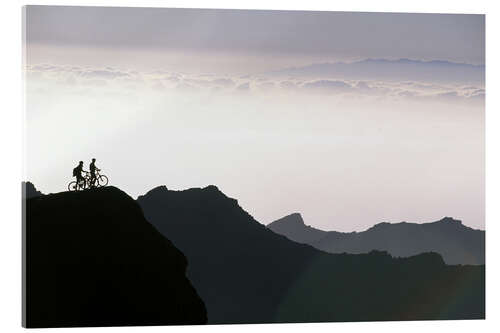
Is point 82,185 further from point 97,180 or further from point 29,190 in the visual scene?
point 29,190

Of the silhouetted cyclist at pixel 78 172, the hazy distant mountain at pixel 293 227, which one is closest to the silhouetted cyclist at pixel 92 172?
the silhouetted cyclist at pixel 78 172

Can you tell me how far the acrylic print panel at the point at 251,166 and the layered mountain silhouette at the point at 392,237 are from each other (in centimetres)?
2

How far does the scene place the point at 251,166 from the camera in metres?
14.0

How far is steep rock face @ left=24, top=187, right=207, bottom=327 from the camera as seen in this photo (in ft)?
43.8

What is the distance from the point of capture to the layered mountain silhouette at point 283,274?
1377cm

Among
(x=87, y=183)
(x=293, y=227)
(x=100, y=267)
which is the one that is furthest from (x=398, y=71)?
(x=100, y=267)

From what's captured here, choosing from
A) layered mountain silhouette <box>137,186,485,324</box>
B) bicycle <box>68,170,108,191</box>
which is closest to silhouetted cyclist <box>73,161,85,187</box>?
bicycle <box>68,170,108,191</box>

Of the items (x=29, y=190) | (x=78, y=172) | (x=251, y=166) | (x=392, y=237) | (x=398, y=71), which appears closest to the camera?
(x=29, y=190)

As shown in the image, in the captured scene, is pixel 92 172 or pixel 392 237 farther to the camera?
pixel 392 237

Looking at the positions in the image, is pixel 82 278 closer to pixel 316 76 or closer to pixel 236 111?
pixel 236 111

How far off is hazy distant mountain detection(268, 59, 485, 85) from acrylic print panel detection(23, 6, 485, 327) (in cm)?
2

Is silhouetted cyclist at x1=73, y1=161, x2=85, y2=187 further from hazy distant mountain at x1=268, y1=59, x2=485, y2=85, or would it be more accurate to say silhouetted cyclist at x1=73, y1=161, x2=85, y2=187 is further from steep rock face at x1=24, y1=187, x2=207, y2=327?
hazy distant mountain at x1=268, y1=59, x2=485, y2=85

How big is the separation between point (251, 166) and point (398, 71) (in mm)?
2476
